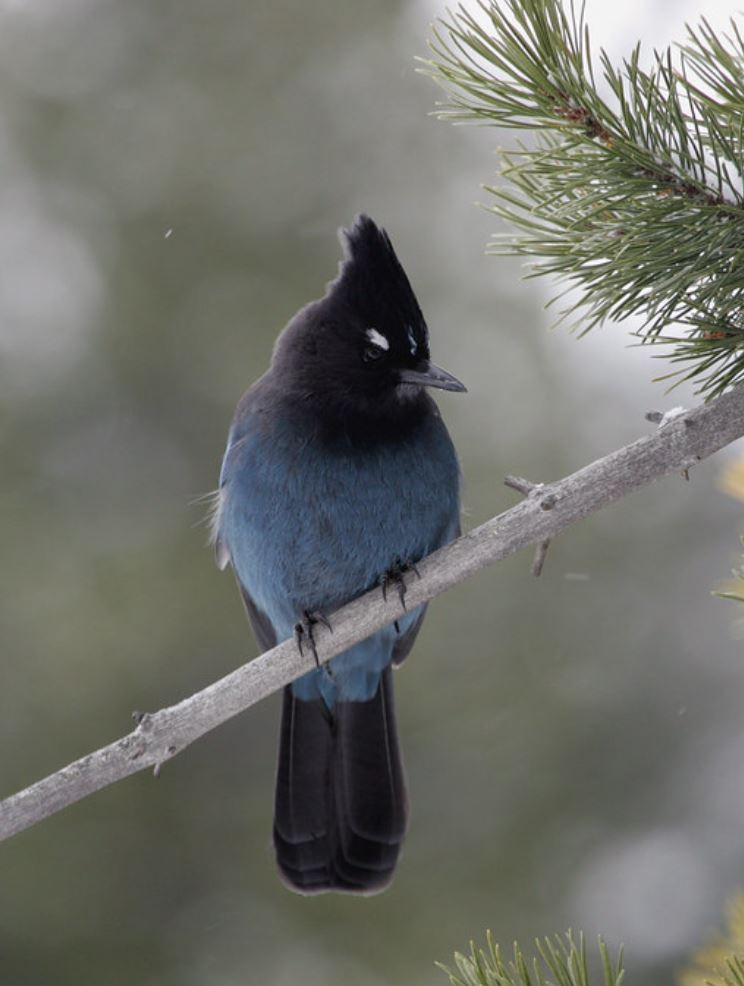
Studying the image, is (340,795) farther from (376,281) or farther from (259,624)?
(376,281)

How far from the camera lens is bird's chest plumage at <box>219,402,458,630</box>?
11.1 ft

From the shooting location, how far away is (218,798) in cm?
404

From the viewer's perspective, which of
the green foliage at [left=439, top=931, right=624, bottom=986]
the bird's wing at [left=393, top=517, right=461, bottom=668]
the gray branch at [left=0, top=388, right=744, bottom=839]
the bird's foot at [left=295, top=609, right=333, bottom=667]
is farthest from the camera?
the bird's wing at [left=393, top=517, right=461, bottom=668]

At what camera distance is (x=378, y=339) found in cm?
343

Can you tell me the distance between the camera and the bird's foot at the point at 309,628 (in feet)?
9.70

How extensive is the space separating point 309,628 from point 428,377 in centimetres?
70

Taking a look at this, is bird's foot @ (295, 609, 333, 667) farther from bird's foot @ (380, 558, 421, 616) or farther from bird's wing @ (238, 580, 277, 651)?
bird's wing @ (238, 580, 277, 651)

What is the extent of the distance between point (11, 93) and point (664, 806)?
11.1ft

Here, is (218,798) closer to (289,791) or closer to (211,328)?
(289,791)

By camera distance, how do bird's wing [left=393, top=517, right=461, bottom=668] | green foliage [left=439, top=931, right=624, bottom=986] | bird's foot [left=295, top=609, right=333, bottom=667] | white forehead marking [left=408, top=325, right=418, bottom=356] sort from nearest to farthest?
green foliage [left=439, top=931, right=624, bottom=986] < bird's foot [left=295, top=609, right=333, bottom=667] < white forehead marking [left=408, top=325, right=418, bottom=356] < bird's wing [left=393, top=517, right=461, bottom=668]

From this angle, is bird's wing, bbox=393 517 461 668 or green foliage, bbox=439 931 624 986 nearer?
green foliage, bbox=439 931 624 986

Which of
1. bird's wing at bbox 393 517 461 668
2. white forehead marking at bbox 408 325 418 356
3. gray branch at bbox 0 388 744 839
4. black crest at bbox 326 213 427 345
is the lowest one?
gray branch at bbox 0 388 744 839

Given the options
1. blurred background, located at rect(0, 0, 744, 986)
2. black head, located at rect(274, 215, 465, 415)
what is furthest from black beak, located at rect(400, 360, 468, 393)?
blurred background, located at rect(0, 0, 744, 986)

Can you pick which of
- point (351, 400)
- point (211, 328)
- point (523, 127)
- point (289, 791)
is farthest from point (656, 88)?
point (211, 328)
